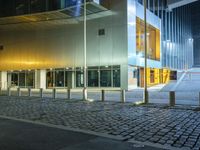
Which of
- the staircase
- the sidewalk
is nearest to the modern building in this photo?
the staircase

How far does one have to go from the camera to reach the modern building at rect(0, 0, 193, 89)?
109 ft

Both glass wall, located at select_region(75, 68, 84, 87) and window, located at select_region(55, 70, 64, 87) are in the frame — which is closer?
glass wall, located at select_region(75, 68, 84, 87)

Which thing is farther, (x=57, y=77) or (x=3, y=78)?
(x=3, y=78)

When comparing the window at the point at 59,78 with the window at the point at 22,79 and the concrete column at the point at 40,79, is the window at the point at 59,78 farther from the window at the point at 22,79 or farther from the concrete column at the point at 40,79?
the window at the point at 22,79

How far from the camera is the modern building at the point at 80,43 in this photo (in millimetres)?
33344

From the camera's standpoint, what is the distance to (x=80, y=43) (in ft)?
122

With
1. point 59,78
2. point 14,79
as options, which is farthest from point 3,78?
point 59,78

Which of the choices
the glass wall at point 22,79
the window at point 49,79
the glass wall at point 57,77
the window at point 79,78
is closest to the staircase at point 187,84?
the window at point 79,78

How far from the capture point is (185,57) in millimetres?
63031

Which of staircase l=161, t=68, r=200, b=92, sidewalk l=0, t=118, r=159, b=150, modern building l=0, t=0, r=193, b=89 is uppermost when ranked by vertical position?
modern building l=0, t=0, r=193, b=89

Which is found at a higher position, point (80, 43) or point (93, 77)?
point (80, 43)

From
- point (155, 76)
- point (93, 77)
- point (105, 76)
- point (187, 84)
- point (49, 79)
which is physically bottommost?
point (187, 84)

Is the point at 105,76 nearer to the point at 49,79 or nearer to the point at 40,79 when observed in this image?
the point at 49,79

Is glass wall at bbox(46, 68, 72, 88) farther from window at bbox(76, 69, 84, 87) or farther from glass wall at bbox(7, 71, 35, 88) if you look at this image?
glass wall at bbox(7, 71, 35, 88)
